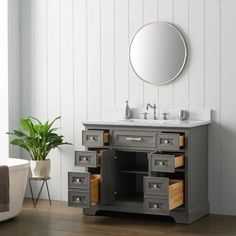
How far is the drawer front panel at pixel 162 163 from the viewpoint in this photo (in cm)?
537

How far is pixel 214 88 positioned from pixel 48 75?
1.65 metres

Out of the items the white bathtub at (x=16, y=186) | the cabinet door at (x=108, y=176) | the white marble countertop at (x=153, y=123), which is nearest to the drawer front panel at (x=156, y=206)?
the cabinet door at (x=108, y=176)

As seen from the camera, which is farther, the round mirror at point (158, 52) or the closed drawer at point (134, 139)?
the round mirror at point (158, 52)

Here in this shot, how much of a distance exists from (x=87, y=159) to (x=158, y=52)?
43.8 inches

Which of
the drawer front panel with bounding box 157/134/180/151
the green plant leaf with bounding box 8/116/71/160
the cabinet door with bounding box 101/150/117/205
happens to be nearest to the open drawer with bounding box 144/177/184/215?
the drawer front panel with bounding box 157/134/180/151

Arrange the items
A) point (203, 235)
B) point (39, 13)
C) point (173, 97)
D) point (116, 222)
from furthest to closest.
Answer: point (39, 13) < point (173, 97) < point (116, 222) < point (203, 235)

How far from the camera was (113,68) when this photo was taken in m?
6.24

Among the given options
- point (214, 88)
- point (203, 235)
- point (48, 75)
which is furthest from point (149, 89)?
point (203, 235)

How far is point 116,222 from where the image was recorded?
5629 mm

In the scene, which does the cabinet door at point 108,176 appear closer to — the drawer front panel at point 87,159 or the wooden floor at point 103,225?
the drawer front panel at point 87,159

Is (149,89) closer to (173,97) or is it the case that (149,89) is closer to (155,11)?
(173,97)

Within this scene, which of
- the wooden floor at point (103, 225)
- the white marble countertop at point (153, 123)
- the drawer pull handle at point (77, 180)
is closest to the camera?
the wooden floor at point (103, 225)

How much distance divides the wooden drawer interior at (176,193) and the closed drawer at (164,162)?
137mm

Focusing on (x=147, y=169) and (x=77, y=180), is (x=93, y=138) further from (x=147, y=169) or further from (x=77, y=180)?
(x=147, y=169)
